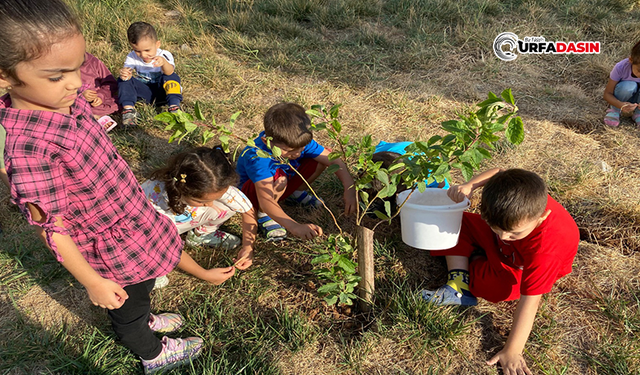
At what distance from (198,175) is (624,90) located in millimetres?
3334

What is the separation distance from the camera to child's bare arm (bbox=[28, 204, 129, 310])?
1302 millimetres

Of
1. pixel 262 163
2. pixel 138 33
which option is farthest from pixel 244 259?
pixel 138 33

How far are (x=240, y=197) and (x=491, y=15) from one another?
402 cm

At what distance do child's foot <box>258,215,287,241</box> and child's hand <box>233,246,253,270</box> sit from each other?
0.16 metres

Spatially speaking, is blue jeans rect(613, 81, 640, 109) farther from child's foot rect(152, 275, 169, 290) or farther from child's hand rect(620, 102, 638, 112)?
child's foot rect(152, 275, 169, 290)

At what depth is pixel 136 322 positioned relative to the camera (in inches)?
69.7

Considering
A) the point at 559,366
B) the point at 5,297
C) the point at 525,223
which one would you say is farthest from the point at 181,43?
the point at 559,366

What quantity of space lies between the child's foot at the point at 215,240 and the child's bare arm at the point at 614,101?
3.04 metres

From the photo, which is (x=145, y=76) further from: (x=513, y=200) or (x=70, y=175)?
(x=513, y=200)

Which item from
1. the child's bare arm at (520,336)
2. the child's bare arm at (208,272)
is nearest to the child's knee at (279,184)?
the child's bare arm at (208,272)

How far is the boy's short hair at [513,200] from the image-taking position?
5.67 feet

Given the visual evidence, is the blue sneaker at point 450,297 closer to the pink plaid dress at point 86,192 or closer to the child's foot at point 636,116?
the pink plaid dress at point 86,192

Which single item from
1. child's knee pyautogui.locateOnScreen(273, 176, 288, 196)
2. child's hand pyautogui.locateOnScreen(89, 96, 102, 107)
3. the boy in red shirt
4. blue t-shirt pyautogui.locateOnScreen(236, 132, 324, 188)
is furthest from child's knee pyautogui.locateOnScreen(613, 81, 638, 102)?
child's hand pyautogui.locateOnScreen(89, 96, 102, 107)

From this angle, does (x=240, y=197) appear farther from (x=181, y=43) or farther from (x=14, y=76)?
(x=181, y=43)
